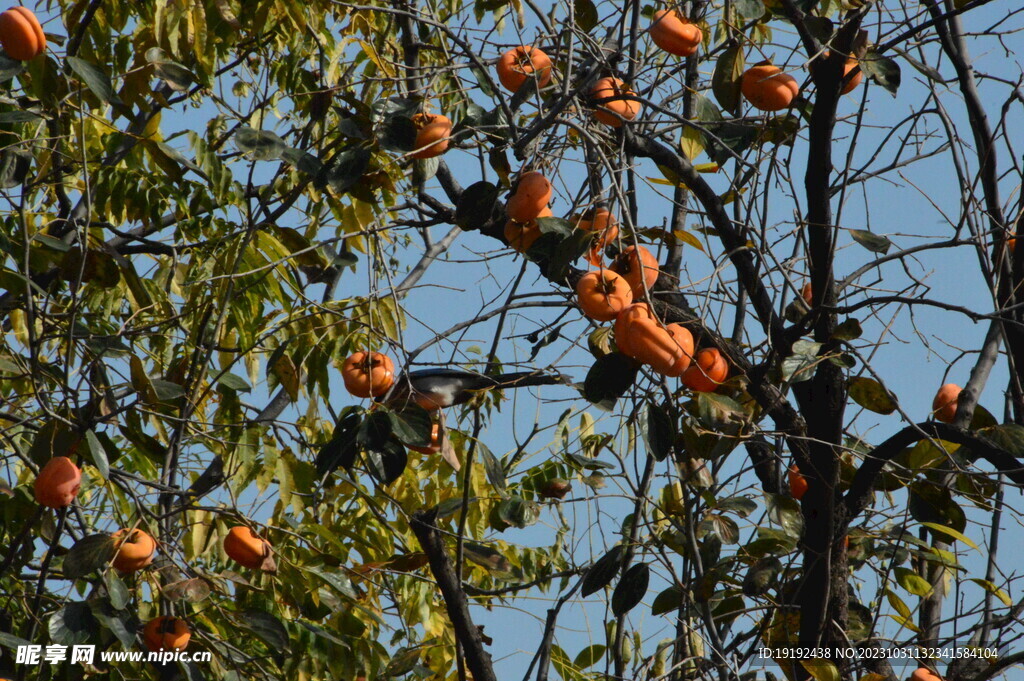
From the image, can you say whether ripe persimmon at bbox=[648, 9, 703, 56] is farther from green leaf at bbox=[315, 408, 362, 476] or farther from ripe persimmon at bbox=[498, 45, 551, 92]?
green leaf at bbox=[315, 408, 362, 476]

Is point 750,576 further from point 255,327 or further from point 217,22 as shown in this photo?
point 217,22

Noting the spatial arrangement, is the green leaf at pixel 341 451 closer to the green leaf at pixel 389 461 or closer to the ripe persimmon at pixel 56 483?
the green leaf at pixel 389 461

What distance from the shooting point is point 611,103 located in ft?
5.65

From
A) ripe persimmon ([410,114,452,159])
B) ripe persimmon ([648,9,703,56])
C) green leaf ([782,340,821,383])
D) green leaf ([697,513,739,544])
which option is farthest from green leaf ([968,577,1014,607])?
ripe persimmon ([410,114,452,159])

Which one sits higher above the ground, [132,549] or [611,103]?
[611,103]

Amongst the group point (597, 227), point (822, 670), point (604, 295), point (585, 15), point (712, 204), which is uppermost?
point (585, 15)

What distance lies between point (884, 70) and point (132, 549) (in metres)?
1.54

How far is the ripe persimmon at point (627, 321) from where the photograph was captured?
1.42 meters

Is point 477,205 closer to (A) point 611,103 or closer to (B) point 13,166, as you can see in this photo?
(A) point 611,103

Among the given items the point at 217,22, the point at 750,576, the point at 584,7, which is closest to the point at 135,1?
the point at 217,22

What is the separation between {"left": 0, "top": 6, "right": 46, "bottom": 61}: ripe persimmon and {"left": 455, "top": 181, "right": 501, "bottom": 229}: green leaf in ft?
2.55

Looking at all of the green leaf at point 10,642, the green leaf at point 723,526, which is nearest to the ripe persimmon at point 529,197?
the green leaf at point 723,526

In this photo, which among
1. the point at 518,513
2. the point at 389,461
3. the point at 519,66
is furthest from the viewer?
the point at 518,513

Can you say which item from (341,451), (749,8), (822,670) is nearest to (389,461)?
(341,451)
